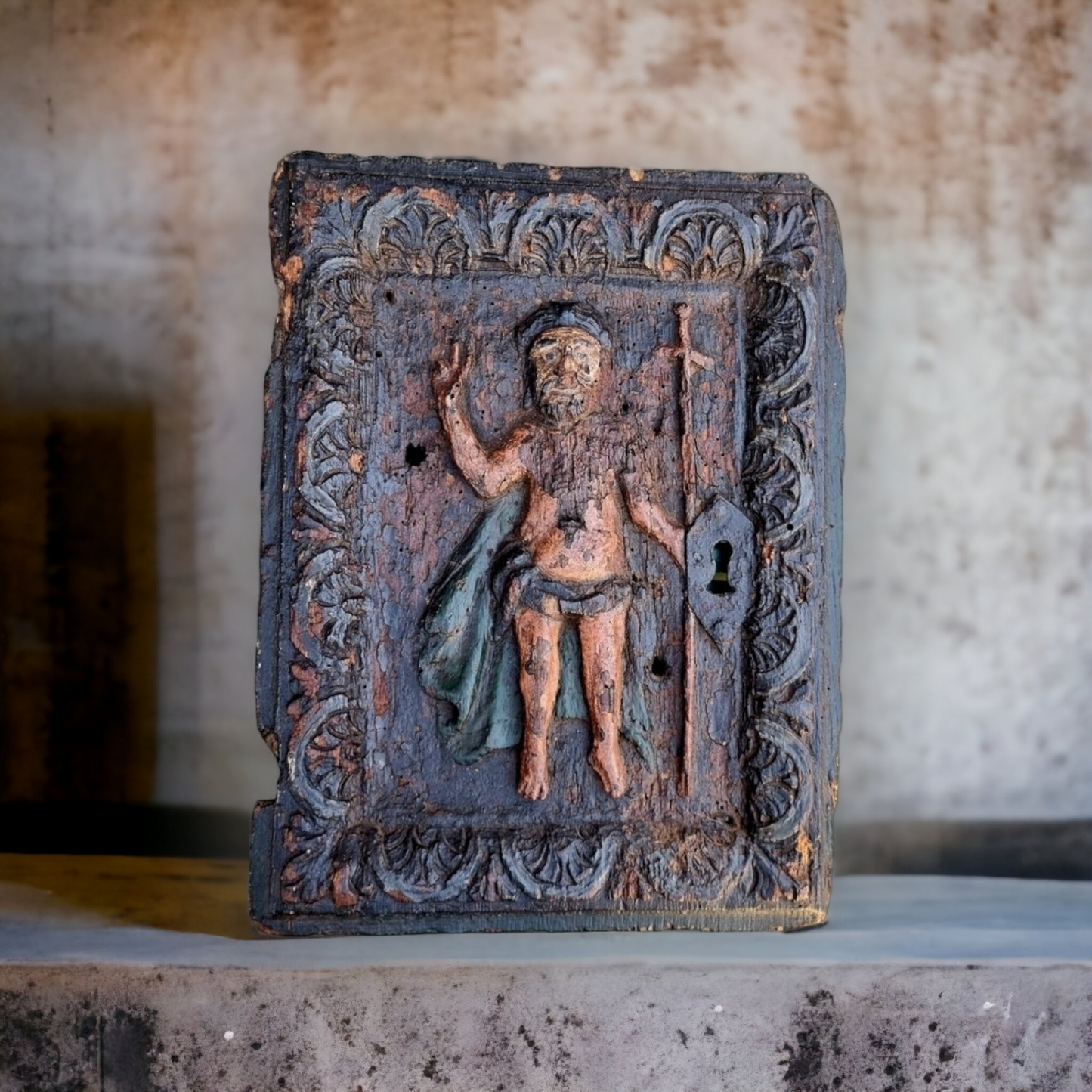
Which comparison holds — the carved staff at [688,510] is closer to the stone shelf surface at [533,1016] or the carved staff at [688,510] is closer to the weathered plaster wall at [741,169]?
the stone shelf surface at [533,1016]

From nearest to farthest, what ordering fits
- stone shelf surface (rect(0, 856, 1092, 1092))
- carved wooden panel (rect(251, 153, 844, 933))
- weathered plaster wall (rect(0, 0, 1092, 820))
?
1. stone shelf surface (rect(0, 856, 1092, 1092))
2. carved wooden panel (rect(251, 153, 844, 933))
3. weathered plaster wall (rect(0, 0, 1092, 820))

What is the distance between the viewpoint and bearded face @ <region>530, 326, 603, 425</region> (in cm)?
199

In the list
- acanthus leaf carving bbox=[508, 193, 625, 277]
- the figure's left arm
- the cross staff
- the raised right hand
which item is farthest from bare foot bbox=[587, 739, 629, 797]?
acanthus leaf carving bbox=[508, 193, 625, 277]

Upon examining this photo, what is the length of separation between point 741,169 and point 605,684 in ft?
4.58

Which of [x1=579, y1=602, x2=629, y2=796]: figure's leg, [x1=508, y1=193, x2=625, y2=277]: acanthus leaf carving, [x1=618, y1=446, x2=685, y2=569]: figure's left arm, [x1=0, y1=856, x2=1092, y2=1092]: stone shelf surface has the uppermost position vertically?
[x1=508, y1=193, x2=625, y2=277]: acanthus leaf carving

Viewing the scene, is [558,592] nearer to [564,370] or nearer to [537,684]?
[537,684]

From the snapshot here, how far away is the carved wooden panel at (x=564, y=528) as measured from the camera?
195cm

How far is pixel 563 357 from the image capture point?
6.52ft

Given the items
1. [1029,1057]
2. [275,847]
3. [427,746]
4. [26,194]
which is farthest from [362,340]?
[1029,1057]

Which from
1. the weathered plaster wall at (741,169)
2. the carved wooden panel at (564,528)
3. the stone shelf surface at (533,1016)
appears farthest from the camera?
the weathered plaster wall at (741,169)

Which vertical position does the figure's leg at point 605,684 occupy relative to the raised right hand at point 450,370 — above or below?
below

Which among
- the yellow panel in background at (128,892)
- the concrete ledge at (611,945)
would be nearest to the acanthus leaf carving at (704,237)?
the concrete ledge at (611,945)

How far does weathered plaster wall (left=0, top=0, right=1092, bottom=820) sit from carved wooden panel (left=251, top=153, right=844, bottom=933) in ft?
2.53

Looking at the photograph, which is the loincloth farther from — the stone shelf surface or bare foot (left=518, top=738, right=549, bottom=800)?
the stone shelf surface
